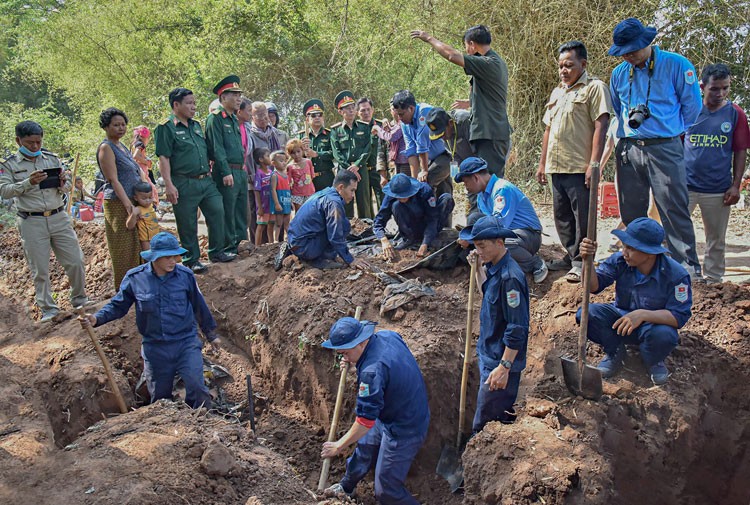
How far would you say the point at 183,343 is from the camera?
5633 mm

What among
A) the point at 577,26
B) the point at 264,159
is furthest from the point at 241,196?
the point at 577,26

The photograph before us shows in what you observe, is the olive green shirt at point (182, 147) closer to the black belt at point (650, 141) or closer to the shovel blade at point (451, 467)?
the shovel blade at point (451, 467)

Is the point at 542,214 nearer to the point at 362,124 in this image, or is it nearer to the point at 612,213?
the point at 612,213

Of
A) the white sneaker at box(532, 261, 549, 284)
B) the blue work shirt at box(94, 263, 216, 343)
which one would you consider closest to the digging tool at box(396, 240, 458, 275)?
the white sneaker at box(532, 261, 549, 284)

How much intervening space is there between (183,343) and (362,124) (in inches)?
198

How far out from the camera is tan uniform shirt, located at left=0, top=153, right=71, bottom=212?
650cm

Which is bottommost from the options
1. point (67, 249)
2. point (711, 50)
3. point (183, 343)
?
point (183, 343)

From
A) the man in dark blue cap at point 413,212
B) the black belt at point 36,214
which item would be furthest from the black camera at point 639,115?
the black belt at point 36,214

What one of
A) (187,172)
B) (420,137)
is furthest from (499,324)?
(187,172)

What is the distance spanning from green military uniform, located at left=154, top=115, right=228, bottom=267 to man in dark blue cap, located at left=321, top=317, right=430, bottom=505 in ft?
12.1

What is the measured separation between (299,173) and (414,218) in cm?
231

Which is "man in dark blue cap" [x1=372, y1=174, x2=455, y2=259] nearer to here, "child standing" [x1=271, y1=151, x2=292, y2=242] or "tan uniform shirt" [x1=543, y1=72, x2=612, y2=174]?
"tan uniform shirt" [x1=543, y1=72, x2=612, y2=174]

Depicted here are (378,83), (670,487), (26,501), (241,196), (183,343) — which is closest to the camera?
(26,501)

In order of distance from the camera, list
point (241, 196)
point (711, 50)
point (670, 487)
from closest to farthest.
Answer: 1. point (670, 487)
2. point (241, 196)
3. point (711, 50)
